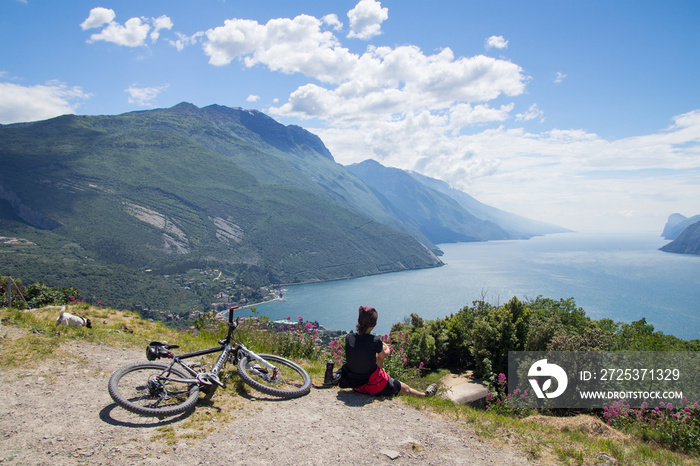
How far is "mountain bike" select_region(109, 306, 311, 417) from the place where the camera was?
14.1ft

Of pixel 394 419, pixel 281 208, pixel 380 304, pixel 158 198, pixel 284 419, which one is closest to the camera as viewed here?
pixel 284 419

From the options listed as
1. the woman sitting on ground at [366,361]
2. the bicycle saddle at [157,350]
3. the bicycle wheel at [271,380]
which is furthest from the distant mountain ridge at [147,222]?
the woman sitting on ground at [366,361]

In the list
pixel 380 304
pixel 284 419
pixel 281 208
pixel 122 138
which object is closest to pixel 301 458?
pixel 284 419

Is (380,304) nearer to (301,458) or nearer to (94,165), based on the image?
(301,458)

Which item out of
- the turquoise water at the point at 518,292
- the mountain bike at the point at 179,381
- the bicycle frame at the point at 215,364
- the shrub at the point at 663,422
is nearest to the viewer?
the mountain bike at the point at 179,381

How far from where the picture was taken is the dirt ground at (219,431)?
3494mm

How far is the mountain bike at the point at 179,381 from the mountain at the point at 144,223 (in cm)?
9176

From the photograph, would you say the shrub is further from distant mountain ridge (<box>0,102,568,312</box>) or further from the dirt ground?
distant mountain ridge (<box>0,102,568,312</box>)

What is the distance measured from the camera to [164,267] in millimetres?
112062

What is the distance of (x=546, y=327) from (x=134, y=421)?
8591mm

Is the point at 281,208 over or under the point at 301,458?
over

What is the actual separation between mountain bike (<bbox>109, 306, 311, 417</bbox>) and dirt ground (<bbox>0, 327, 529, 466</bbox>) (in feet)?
0.53

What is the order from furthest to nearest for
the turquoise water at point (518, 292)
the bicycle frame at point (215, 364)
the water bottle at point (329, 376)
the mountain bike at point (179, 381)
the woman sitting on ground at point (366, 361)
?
the turquoise water at point (518, 292), the water bottle at point (329, 376), the woman sitting on ground at point (366, 361), the bicycle frame at point (215, 364), the mountain bike at point (179, 381)

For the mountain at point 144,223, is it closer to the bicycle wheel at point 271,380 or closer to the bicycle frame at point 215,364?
the bicycle frame at point 215,364
